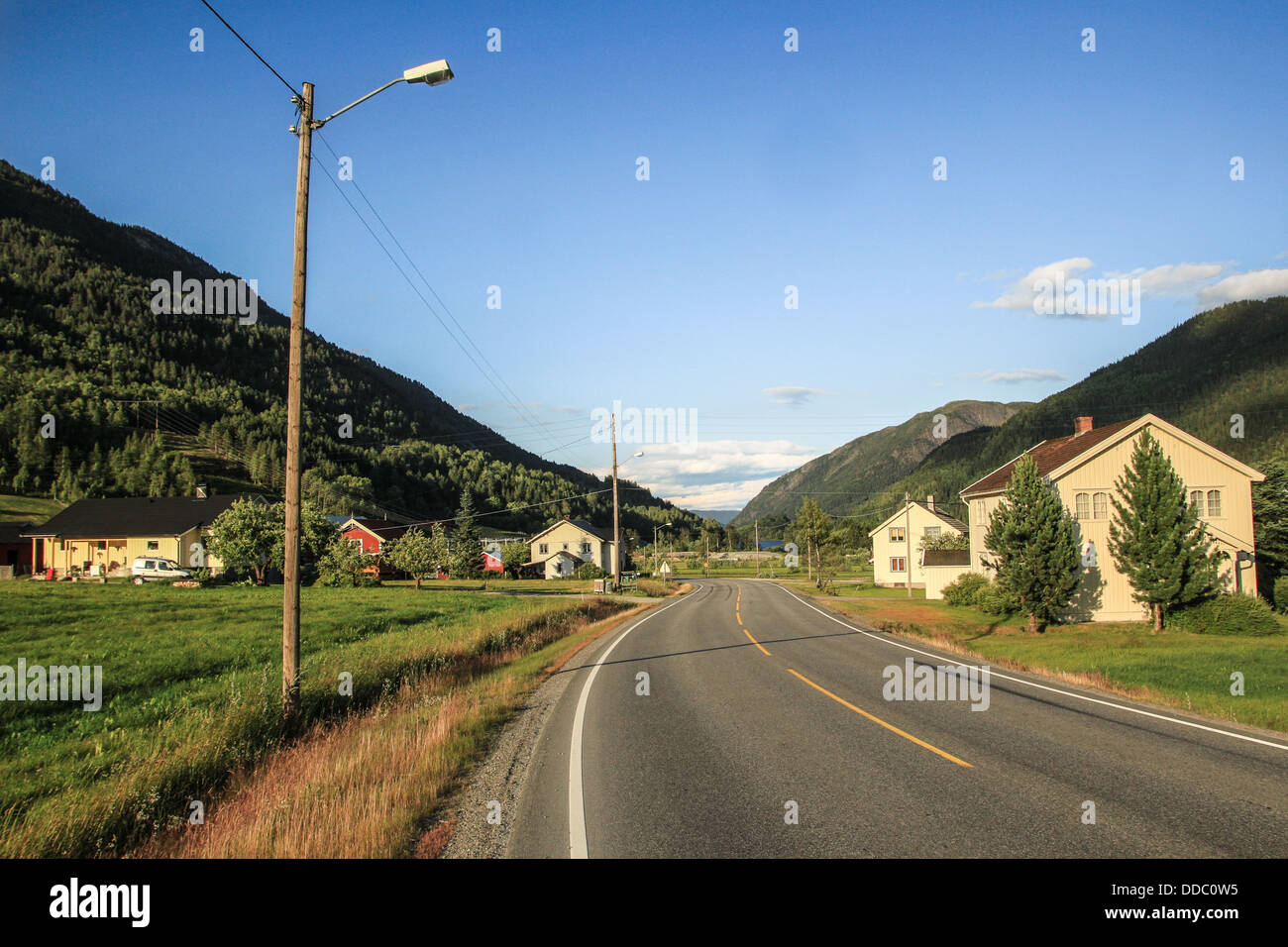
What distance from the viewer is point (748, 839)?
553cm

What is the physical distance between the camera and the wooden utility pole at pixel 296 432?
9836 mm

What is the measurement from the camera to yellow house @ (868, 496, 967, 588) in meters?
63.5

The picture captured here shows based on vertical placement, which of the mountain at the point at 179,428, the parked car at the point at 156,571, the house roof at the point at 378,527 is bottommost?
the parked car at the point at 156,571

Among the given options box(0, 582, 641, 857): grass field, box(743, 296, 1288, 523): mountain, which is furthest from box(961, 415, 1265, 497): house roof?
box(743, 296, 1288, 523): mountain

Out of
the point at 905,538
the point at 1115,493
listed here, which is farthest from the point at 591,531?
the point at 1115,493

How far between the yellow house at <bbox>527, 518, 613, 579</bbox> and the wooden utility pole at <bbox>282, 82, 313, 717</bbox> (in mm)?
80705

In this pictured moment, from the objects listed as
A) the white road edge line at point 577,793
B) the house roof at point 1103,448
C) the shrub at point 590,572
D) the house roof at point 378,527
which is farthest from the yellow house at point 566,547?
the white road edge line at point 577,793

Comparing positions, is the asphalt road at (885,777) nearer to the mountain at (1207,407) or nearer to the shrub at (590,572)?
the shrub at (590,572)

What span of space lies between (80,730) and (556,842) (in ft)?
37.1

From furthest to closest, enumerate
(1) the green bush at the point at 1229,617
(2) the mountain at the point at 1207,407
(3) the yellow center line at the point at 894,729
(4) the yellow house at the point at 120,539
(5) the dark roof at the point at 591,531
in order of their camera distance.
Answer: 1. (2) the mountain at the point at 1207,407
2. (5) the dark roof at the point at 591,531
3. (4) the yellow house at the point at 120,539
4. (1) the green bush at the point at 1229,617
5. (3) the yellow center line at the point at 894,729

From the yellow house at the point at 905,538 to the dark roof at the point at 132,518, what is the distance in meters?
60.5

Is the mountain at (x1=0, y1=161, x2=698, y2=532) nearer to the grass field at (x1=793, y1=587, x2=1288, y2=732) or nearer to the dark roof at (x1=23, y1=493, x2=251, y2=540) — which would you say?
the dark roof at (x1=23, y1=493, x2=251, y2=540)
